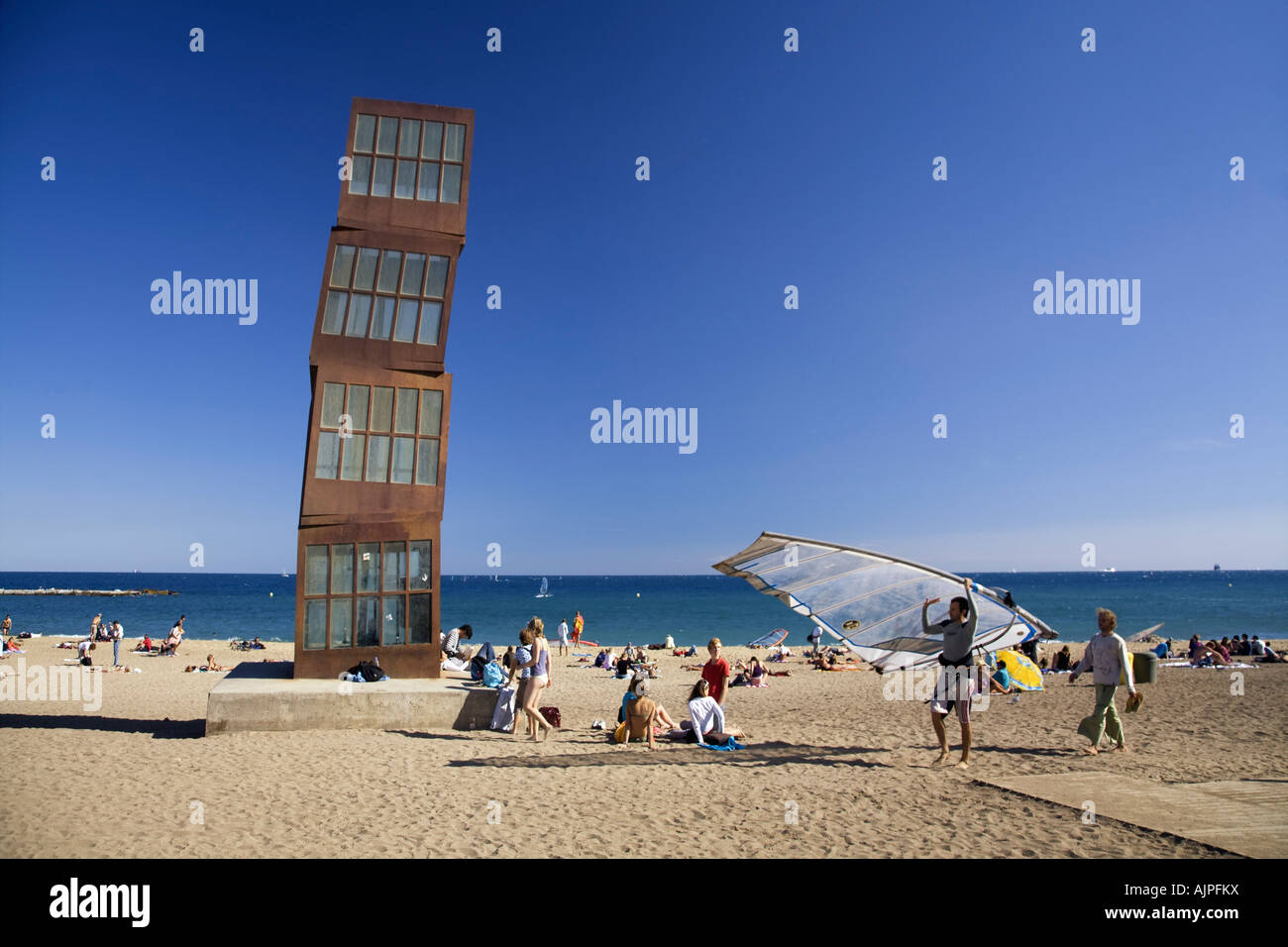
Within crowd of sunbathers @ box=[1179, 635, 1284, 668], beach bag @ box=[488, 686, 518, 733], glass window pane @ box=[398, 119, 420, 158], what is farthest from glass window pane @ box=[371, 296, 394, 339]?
crowd of sunbathers @ box=[1179, 635, 1284, 668]

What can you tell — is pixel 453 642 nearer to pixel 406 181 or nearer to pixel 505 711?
pixel 505 711

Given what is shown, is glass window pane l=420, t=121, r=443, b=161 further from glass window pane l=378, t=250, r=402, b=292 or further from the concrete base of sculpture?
the concrete base of sculpture

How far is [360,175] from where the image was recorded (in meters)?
14.1

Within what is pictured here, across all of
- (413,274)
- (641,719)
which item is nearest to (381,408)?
(413,274)

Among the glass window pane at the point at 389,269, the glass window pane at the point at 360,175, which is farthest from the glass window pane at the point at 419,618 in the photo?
the glass window pane at the point at 360,175

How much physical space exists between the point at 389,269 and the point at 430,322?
123cm

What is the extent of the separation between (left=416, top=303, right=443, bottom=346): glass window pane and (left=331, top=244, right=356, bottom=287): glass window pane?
1465mm

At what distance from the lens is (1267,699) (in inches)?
592

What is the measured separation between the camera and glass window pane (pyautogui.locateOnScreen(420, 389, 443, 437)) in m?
14.0

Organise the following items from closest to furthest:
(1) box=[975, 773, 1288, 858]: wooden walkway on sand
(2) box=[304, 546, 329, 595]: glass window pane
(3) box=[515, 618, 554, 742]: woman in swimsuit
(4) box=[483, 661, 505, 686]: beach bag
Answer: (1) box=[975, 773, 1288, 858]: wooden walkway on sand, (3) box=[515, 618, 554, 742]: woman in swimsuit, (4) box=[483, 661, 505, 686]: beach bag, (2) box=[304, 546, 329, 595]: glass window pane

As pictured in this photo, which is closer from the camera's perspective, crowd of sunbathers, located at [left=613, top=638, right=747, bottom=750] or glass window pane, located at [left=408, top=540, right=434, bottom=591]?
crowd of sunbathers, located at [left=613, top=638, right=747, bottom=750]
